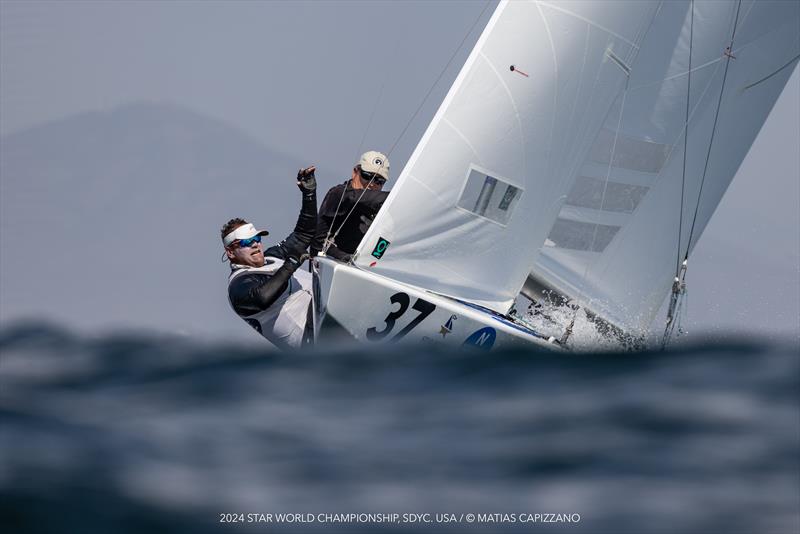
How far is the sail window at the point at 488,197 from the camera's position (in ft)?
23.7

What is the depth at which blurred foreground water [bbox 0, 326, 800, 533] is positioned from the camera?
2129mm

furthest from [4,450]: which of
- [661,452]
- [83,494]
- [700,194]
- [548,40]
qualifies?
[700,194]

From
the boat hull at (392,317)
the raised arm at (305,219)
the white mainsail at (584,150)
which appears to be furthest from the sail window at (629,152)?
the raised arm at (305,219)

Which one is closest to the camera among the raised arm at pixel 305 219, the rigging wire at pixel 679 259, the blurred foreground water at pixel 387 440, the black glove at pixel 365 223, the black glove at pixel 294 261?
the blurred foreground water at pixel 387 440

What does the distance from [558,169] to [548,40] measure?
88cm

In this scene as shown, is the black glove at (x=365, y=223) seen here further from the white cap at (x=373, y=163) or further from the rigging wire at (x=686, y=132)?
the rigging wire at (x=686, y=132)

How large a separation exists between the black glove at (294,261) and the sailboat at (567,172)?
0.23 m

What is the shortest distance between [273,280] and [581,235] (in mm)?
3920

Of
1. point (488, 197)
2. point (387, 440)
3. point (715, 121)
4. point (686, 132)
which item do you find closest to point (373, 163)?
point (488, 197)

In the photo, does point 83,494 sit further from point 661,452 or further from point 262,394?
Answer: point 661,452

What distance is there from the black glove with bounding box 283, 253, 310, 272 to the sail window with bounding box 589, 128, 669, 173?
348cm

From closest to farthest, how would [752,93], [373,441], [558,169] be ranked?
[373,441] → [558,169] → [752,93]

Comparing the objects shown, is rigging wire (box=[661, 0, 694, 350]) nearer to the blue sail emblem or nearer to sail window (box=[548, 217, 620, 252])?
sail window (box=[548, 217, 620, 252])

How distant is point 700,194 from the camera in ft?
31.3
